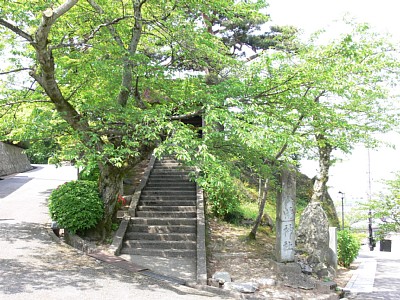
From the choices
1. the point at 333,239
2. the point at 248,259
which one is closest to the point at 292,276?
the point at 248,259

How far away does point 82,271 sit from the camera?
8555 millimetres

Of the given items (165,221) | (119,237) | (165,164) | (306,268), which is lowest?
(306,268)

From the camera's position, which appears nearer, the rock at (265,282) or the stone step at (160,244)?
the rock at (265,282)

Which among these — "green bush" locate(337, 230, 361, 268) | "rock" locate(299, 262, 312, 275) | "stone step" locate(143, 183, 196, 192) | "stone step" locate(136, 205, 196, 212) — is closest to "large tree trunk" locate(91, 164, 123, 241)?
"stone step" locate(136, 205, 196, 212)

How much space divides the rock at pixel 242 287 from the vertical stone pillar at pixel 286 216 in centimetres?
184

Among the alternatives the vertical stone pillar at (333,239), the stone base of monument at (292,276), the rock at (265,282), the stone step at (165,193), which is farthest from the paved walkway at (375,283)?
the stone step at (165,193)

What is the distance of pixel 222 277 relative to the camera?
927 centimetres

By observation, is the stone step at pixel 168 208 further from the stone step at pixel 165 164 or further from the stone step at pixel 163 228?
the stone step at pixel 165 164

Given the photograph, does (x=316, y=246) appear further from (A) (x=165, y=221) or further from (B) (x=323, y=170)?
(A) (x=165, y=221)

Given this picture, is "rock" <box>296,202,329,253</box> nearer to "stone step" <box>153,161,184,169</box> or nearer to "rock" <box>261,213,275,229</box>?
"rock" <box>261,213,275,229</box>

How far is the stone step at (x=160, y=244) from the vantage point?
1145cm

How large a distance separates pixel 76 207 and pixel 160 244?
2775 millimetres

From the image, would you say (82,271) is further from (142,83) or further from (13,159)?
(13,159)

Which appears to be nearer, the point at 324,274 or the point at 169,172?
the point at 324,274
